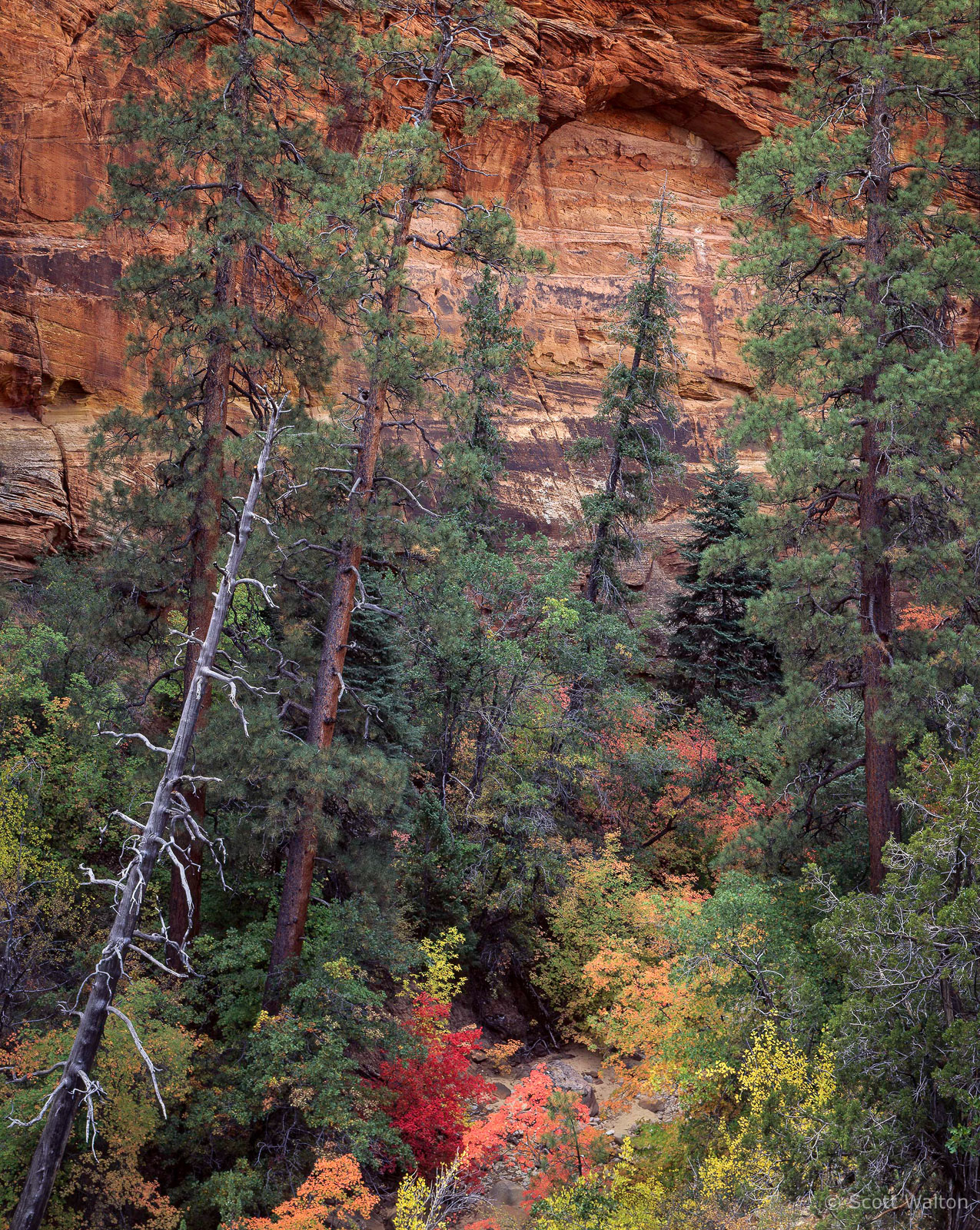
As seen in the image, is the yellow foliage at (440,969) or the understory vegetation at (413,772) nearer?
the understory vegetation at (413,772)

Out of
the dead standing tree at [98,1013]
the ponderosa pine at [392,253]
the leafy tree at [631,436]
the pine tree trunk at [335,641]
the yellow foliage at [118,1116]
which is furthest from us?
the leafy tree at [631,436]

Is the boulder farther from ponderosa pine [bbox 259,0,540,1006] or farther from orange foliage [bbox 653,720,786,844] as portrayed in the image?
orange foliage [bbox 653,720,786,844]

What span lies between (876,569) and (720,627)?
11636 mm

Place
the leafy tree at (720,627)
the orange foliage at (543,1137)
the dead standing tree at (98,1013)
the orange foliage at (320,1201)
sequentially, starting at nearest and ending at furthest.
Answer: the dead standing tree at (98,1013)
the orange foliage at (320,1201)
the orange foliage at (543,1137)
the leafy tree at (720,627)

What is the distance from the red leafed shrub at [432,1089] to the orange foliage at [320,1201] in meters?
1.56

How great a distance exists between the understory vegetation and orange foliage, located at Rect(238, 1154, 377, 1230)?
0.11 metres

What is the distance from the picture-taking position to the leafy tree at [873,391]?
11.6 meters

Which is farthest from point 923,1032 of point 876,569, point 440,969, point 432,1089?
point 440,969

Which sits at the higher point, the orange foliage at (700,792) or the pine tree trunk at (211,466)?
the pine tree trunk at (211,466)

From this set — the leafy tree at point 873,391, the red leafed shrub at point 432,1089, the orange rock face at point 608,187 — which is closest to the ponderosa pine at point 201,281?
the red leafed shrub at point 432,1089

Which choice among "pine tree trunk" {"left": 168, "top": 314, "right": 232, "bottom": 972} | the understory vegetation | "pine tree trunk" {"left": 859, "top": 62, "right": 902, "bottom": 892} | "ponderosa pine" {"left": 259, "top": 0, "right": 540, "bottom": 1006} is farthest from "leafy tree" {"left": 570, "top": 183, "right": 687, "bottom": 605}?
"pine tree trunk" {"left": 168, "top": 314, "right": 232, "bottom": 972}

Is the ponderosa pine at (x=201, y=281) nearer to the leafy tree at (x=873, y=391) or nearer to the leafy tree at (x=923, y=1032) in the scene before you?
the leafy tree at (x=873, y=391)

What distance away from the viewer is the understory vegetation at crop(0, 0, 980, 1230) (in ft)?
29.6

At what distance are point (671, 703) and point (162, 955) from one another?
14217 mm
